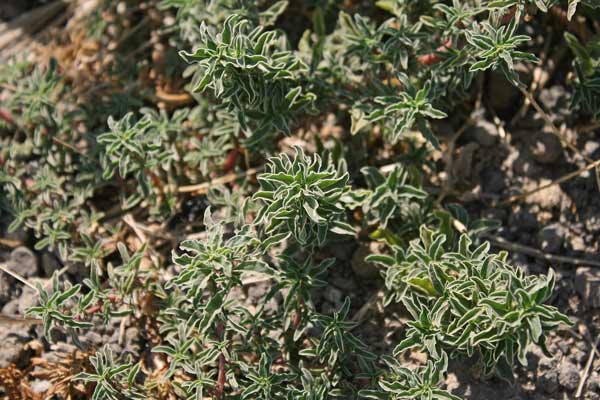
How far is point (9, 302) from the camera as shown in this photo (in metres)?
3.99

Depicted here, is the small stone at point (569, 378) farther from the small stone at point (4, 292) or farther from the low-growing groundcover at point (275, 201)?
the small stone at point (4, 292)

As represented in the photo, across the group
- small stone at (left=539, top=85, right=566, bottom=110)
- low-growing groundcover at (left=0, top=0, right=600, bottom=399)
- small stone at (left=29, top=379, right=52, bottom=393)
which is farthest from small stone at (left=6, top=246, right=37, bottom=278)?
small stone at (left=539, top=85, right=566, bottom=110)

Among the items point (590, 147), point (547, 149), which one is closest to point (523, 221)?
point (547, 149)

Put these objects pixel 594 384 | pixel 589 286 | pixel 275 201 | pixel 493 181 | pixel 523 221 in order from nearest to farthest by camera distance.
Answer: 1. pixel 275 201
2. pixel 594 384
3. pixel 589 286
4. pixel 523 221
5. pixel 493 181

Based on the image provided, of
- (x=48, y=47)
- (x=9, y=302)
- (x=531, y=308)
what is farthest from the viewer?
(x=48, y=47)

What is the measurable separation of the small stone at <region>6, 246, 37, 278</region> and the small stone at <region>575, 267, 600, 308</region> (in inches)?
109

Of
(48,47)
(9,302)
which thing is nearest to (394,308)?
(9,302)

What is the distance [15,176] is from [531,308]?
2.70 meters

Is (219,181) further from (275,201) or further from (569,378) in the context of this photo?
(569,378)

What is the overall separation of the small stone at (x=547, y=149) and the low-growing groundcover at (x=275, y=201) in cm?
21

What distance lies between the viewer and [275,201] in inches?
126

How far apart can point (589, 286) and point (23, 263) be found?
2.87m

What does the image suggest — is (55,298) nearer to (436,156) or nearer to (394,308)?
(394,308)

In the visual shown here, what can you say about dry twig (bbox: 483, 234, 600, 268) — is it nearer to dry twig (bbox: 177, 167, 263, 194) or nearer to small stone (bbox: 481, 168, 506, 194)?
small stone (bbox: 481, 168, 506, 194)
